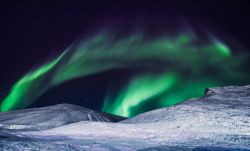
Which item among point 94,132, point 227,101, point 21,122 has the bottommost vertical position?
point 94,132

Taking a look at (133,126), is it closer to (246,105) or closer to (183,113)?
(183,113)

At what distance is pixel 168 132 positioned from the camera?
198 inches

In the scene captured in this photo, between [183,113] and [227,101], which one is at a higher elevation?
[227,101]

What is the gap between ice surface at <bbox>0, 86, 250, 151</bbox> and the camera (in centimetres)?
359

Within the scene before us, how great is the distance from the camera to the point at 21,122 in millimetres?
9211

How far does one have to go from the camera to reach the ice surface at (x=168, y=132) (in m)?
3.59

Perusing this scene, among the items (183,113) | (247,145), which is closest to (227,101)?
(183,113)

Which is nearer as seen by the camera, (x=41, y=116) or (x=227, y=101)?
(x=227, y=101)

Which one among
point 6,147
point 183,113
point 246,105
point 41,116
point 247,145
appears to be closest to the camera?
point 6,147

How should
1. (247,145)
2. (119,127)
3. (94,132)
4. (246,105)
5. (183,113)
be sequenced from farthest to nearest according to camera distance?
1. (246,105)
2. (183,113)
3. (119,127)
4. (94,132)
5. (247,145)

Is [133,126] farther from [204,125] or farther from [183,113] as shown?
[183,113]

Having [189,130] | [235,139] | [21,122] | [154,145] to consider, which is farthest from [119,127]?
[21,122]

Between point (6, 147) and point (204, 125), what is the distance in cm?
421

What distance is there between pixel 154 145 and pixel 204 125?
2.41 metres
